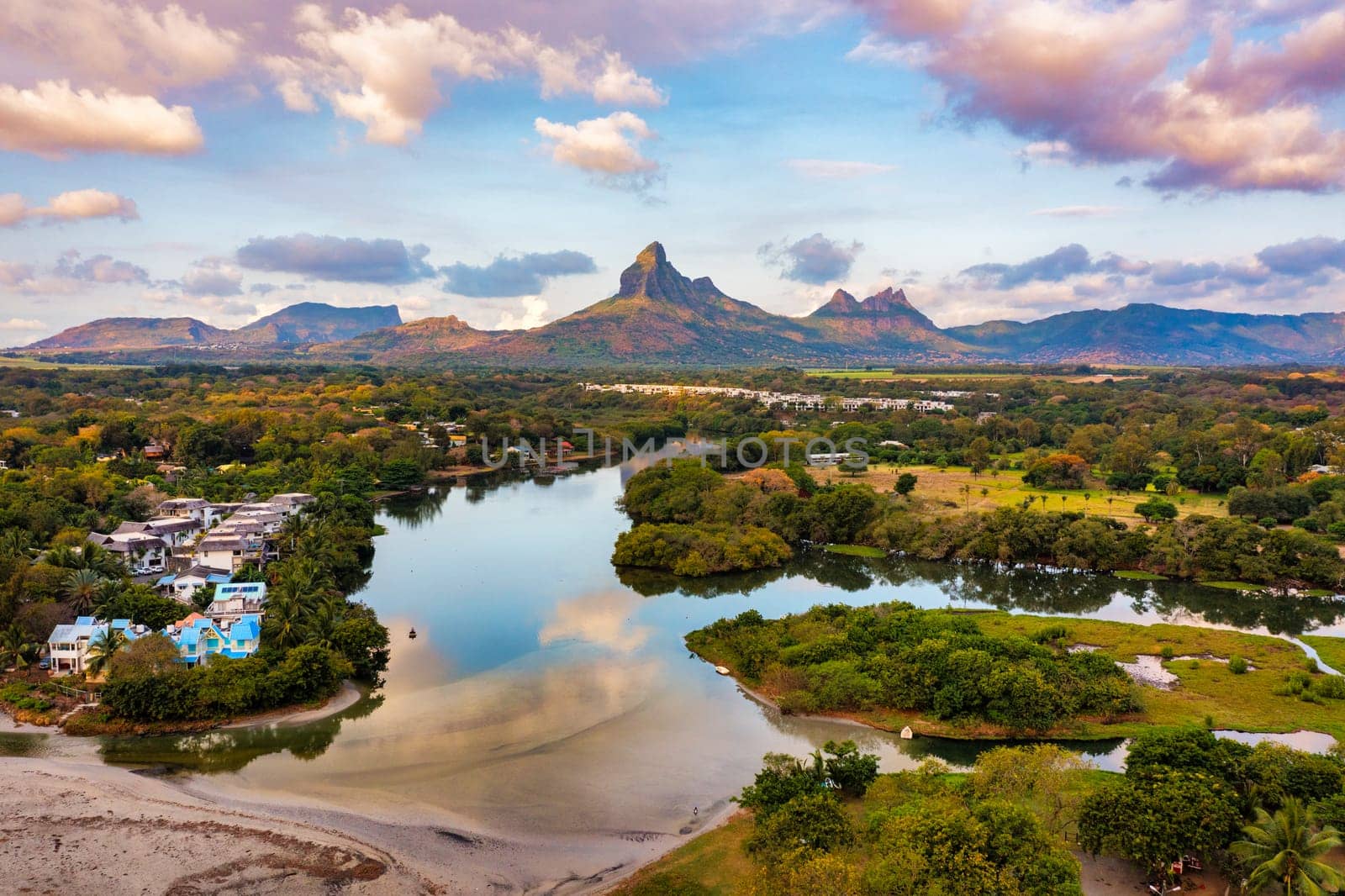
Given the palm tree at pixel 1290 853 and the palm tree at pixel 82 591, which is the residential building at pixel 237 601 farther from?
the palm tree at pixel 1290 853

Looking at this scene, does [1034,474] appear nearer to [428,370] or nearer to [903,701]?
[903,701]

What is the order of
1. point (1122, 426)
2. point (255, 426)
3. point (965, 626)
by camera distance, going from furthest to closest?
1. point (1122, 426)
2. point (255, 426)
3. point (965, 626)

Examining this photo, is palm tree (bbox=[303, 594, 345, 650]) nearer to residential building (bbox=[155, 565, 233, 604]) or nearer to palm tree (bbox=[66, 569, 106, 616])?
residential building (bbox=[155, 565, 233, 604])

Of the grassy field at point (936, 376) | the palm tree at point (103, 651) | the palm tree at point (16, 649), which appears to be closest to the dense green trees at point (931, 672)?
the palm tree at point (103, 651)

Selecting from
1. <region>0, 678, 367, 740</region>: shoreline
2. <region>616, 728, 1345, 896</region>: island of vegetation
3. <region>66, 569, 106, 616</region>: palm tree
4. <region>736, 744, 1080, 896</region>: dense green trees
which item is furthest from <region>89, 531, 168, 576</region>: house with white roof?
<region>736, 744, 1080, 896</region>: dense green trees

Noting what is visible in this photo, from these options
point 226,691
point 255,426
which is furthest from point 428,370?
point 226,691

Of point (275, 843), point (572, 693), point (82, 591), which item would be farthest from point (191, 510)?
point (275, 843)
